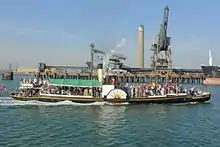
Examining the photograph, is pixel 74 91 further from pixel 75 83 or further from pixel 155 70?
pixel 155 70

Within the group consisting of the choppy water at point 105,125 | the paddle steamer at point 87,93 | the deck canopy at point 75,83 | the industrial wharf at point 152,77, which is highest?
the industrial wharf at point 152,77

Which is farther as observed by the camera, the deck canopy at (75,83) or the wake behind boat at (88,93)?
the deck canopy at (75,83)

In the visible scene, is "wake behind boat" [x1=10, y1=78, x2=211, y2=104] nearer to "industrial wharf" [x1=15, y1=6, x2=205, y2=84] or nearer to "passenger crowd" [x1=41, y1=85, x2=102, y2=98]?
"passenger crowd" [x1=41, y1=85, x2=102, y2=98]

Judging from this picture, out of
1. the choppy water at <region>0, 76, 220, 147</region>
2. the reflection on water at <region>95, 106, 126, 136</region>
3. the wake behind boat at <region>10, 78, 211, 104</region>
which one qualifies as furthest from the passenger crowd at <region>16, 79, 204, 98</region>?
the reflection on water at <region>95, 106, 126, 136</region>

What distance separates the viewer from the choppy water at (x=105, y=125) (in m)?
27.9

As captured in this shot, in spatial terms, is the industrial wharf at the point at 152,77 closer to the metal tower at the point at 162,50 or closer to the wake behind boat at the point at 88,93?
the metal tower at the point at 162,50

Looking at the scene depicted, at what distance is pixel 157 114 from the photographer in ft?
143

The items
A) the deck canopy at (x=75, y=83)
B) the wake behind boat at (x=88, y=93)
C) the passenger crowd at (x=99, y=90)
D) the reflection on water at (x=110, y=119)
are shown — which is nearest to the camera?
the reflection on water at (x=110, y=119)

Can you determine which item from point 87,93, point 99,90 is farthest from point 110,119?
point 99,90

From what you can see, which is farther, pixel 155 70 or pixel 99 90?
pixel 155 70

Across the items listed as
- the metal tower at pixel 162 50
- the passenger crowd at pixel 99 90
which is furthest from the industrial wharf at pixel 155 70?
the passenger crowd at pixel 99 90

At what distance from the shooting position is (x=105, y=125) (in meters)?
35.2

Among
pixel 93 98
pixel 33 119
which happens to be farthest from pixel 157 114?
pixel 33 119

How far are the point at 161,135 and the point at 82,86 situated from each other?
2340 cm
